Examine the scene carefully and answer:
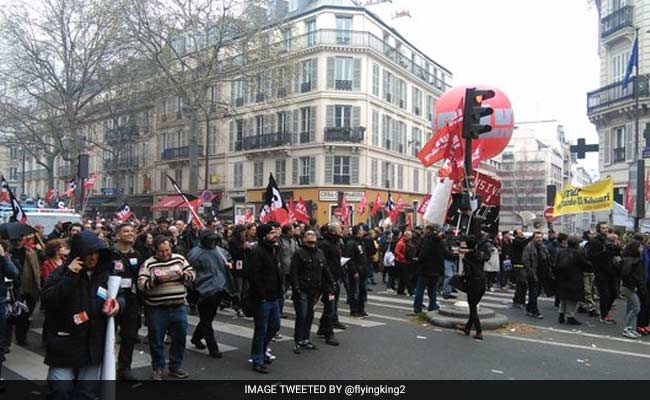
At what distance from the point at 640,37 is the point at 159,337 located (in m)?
30.4

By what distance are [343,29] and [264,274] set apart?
36.7m

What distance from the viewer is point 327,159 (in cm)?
3978

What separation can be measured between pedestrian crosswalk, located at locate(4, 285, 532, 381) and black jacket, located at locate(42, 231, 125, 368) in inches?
120

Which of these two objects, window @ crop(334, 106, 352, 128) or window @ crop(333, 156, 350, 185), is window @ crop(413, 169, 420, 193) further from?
window @ crop(334, 106, 352, 128)

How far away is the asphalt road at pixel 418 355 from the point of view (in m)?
6.66

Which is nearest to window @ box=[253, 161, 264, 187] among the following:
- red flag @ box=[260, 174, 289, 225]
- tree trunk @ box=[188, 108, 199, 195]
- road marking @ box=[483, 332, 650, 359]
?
tree trunk @ box=[188, 108, 199, 195]

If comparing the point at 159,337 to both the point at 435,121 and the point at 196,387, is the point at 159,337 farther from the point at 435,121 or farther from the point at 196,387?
the point at 435,121

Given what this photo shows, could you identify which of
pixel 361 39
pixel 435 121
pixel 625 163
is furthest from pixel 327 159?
pixel 435 121

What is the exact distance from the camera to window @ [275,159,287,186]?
4194 cm

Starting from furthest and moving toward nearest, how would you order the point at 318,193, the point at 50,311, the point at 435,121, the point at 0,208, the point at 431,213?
the point at 318,193 < the point at 0,208 < the point at 435,121 < the point at 431,213 < the point at 50,311

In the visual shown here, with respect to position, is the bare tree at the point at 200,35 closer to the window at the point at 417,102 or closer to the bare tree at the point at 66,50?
the bare tree at the point at 66,50

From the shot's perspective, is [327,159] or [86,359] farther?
[327,159]

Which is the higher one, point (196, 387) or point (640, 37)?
point (640, 37)

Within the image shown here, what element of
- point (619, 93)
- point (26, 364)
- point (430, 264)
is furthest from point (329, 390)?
point (619, 93)
